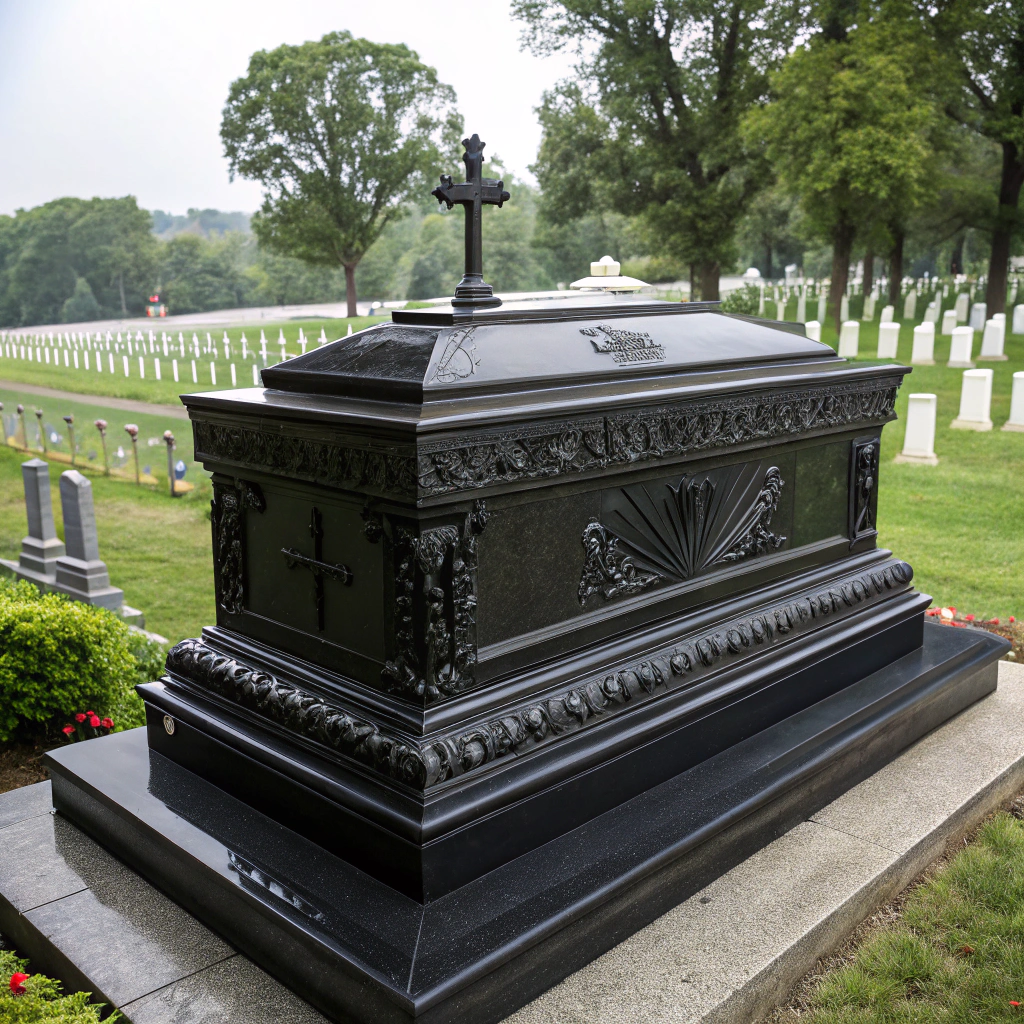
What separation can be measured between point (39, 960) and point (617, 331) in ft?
8.66

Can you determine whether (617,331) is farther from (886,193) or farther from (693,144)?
(693,144)

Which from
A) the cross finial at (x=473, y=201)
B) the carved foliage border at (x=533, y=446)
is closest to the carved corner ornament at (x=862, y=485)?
the carved foliage border at (x=533, y=446)

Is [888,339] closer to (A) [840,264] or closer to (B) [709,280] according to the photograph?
(A) [840,264]

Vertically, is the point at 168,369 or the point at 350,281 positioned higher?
the point at 350,281

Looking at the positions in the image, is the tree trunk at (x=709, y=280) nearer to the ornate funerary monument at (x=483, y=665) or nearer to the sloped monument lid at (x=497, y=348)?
the ornate funerary monument at (x=483, y=665)

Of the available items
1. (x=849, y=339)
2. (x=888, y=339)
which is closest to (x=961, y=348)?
(x=888, y=339)

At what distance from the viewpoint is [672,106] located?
77.8 feet

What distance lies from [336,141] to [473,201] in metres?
20.1

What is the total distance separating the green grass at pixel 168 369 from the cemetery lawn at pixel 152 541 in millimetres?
1693

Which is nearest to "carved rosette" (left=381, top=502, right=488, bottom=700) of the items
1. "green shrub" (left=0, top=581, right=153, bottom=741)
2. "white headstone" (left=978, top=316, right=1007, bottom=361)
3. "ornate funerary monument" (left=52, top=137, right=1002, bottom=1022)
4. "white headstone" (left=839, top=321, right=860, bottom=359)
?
"ornate funerary monument" (left=52, top=137, right=1002, bottom=1022)

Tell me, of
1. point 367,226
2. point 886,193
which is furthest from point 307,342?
point 886,193

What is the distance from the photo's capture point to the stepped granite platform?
2471mm

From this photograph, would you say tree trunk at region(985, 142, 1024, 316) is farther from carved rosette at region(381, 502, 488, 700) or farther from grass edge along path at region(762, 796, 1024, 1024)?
carved rosette at region(381, 502, 488, 700)

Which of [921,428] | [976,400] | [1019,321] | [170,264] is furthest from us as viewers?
[1019,321]
